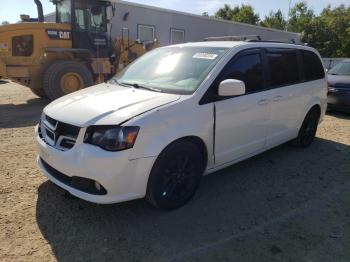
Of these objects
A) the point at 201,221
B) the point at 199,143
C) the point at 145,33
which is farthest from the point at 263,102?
the point at 145,33

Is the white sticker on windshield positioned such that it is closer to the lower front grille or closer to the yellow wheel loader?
the lower front grille

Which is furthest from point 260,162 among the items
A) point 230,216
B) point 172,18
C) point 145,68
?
point 172,18

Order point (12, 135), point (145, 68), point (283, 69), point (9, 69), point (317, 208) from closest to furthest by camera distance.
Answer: point (317, 208), point (145, 68), point (283, 69), point (12, 135), point (9, 69)

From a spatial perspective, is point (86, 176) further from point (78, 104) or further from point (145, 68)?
point (145, 68)

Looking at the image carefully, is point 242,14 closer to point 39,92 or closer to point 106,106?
point 39,92

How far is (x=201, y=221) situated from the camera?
3.40 m

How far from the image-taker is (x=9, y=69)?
9.02 meters

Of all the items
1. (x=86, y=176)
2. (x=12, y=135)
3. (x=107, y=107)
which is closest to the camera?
(x=86, y=176)

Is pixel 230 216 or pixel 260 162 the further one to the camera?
pixel 260 162

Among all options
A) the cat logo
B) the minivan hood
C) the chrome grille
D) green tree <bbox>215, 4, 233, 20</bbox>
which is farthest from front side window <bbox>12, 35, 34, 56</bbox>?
green tree <bbox>215, 4, 233, 20</bbox>

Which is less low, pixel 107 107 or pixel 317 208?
pixel 107 107

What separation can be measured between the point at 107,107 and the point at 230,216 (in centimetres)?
170

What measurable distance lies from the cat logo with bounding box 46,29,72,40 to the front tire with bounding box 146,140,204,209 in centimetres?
761

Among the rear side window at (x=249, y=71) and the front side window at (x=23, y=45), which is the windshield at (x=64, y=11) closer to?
the front side window at (x=23, y=45)
